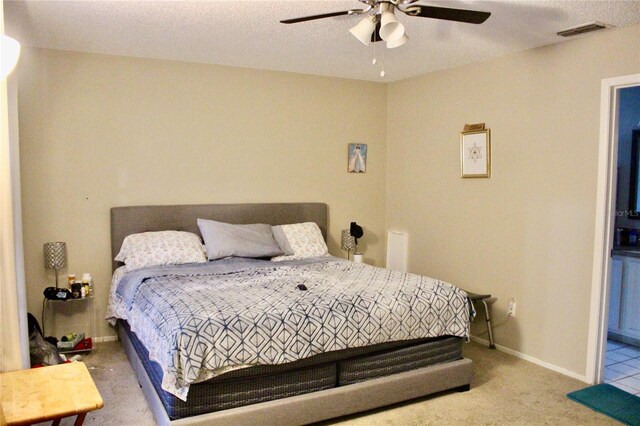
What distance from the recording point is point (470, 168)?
14.2 feet

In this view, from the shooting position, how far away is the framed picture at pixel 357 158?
5.12 m

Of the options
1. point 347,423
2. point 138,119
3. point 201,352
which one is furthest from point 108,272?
point 347,423

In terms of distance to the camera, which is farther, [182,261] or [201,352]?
[182,261]

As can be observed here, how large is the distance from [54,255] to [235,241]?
132cm

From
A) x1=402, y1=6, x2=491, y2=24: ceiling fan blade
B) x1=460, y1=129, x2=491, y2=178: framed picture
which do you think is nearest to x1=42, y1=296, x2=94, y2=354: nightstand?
x1=402, y1=6, x2=491, y2=24: ceiling fan blade

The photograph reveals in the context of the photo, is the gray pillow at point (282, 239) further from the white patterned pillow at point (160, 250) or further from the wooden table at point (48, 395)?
the wooden table at point (48, 395)

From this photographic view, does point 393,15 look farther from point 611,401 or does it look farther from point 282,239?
point 611,401

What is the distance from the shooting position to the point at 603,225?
11.0 ft

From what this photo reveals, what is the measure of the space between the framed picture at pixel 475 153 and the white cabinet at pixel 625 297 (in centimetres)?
127

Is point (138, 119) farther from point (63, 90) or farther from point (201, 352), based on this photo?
point (201, 352)

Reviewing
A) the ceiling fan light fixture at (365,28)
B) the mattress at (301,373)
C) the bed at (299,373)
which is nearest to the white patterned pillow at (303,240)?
the bed at (299,373)

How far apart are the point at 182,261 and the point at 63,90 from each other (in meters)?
1.58

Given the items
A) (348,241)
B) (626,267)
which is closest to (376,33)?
(348,241)

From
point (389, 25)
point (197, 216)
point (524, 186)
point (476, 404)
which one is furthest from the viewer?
point (197, 216)
